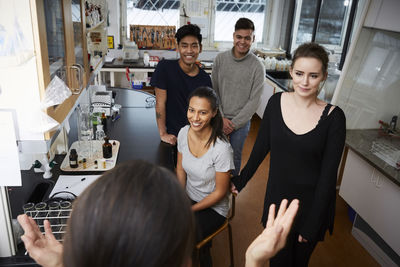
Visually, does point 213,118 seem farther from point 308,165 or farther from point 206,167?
point 308,165

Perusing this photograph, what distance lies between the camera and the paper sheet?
6.04 ft

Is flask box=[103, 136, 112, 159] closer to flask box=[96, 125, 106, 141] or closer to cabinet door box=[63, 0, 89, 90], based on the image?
flask box=[96, 125, 106, 141]

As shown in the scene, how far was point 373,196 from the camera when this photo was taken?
2555mm

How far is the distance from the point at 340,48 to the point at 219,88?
2096 millimetres

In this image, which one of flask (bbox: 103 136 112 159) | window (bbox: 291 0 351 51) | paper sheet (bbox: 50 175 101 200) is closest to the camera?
paper sheet (bbox: 50 175 101 200)

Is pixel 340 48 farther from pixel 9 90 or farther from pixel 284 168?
pixel 9 90

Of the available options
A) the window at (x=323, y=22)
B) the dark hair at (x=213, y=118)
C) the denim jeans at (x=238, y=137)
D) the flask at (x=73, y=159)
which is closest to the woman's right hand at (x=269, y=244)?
the dark hair at (x=213, y=118)

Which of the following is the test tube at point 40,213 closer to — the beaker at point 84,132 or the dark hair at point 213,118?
the beaker at point 84,132

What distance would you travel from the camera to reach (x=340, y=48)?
4133mm

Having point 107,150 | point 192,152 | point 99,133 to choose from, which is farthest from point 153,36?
point 192,152

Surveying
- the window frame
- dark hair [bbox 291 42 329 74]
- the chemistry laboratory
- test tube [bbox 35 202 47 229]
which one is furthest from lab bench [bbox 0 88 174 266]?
the window frame

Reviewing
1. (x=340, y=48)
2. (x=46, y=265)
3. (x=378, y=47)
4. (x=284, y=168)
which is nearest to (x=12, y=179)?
(x=46, y=265)

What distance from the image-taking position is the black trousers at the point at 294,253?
169cm

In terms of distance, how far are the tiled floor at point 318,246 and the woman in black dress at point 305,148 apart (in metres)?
0.83
